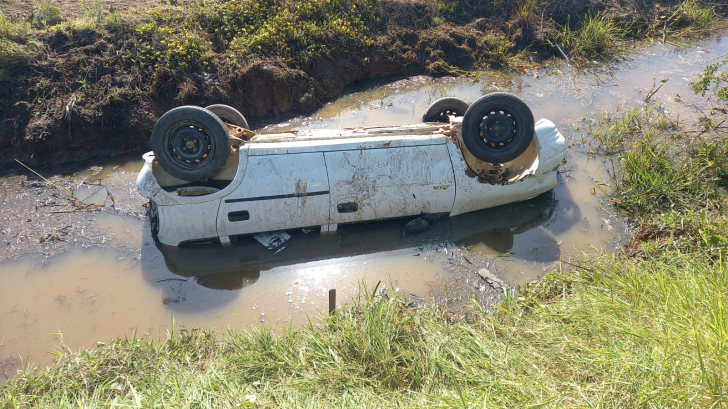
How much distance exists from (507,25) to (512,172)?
5928 mm

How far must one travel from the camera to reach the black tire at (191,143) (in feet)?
18.0

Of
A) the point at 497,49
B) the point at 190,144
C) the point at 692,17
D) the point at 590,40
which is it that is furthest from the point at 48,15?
the point at 692,17

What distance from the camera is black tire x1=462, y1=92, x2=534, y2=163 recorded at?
20.0 ft

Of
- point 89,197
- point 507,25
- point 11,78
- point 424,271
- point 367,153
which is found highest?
point 507,25

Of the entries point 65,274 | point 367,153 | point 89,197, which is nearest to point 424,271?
point 367,153

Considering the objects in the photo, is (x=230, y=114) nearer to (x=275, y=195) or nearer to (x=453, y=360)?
(x=275, y=195)

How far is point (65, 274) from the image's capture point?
5734 mm

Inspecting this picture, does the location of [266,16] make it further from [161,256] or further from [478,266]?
[478,266]

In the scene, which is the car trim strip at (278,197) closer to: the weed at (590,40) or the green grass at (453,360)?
the green grass at (453,360)

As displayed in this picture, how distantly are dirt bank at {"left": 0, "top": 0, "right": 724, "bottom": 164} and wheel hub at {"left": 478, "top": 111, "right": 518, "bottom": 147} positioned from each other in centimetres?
390

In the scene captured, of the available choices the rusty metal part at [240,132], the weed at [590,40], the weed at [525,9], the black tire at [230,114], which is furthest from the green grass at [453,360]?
the weed at [525,9]

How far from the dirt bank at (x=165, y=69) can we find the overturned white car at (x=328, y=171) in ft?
7.28

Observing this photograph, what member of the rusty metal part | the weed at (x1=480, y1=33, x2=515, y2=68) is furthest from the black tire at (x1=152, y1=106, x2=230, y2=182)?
the weed at (x1=480, y1=33, x2=515, y2=68)

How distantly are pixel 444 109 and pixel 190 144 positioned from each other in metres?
3.82
